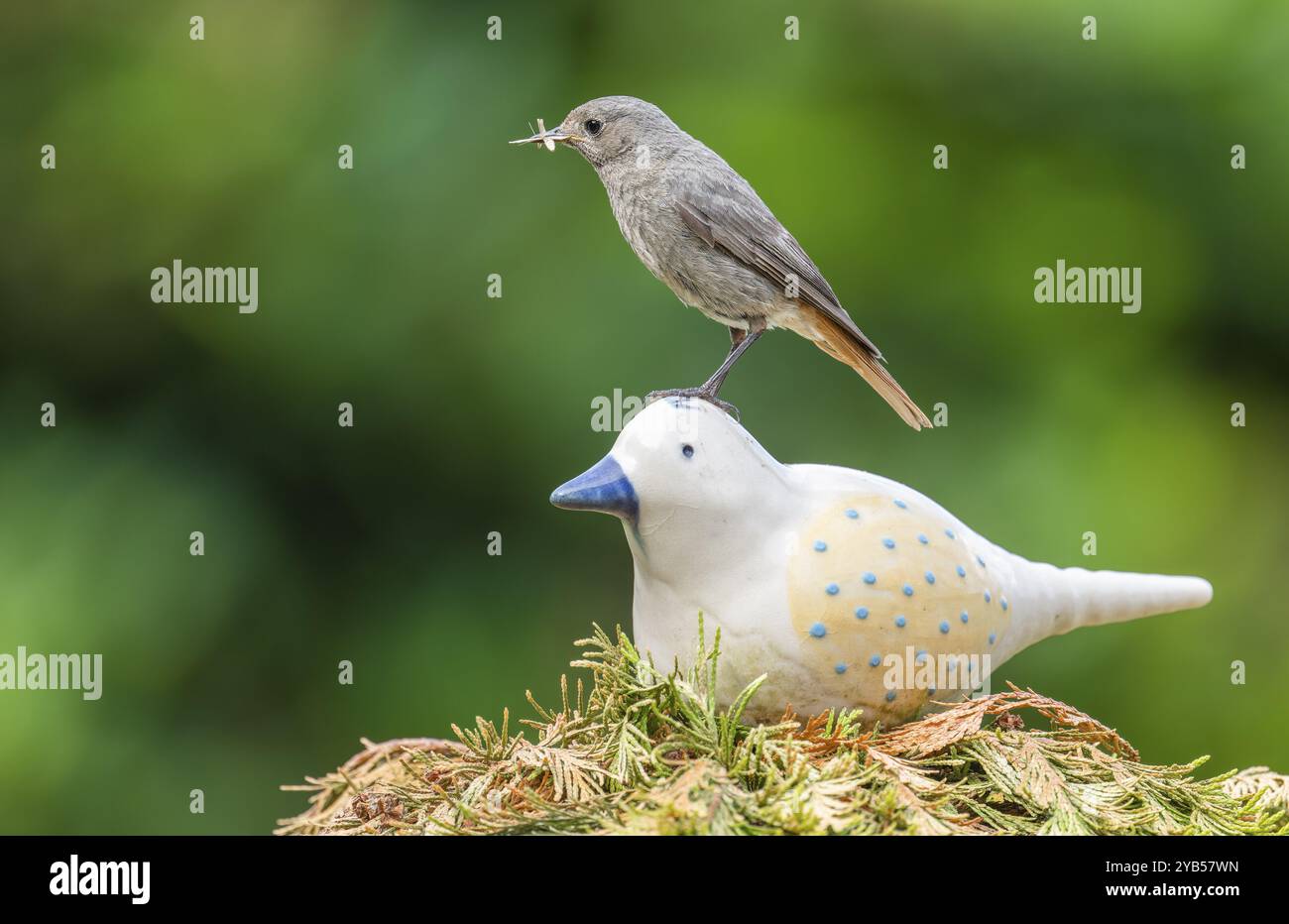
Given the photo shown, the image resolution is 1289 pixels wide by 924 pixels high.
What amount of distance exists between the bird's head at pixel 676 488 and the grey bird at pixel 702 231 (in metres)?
0.21

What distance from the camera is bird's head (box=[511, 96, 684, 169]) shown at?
88.0 inches

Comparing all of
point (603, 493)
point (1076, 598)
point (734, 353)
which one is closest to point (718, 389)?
point (734, 353)

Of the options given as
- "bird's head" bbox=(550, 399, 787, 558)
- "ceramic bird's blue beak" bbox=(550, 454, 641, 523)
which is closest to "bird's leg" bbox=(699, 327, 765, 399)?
"bird's head" bbox=(550, 399, 787, 558)

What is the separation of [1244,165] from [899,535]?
2142 millimetres

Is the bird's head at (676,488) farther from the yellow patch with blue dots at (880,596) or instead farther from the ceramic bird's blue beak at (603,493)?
the yellow patch with blue dots at (880,596)

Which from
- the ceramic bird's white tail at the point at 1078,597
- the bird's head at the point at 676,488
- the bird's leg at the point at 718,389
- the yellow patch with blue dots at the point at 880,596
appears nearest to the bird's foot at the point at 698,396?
the bird's leg at the point at 718,389

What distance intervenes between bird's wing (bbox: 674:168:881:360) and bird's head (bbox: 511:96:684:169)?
10 centimetres

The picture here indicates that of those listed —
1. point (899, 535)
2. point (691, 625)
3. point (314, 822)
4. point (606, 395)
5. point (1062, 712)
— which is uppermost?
point (606, 395)

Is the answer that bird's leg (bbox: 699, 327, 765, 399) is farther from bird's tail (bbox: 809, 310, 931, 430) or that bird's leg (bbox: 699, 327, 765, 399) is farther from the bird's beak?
the bird's beak

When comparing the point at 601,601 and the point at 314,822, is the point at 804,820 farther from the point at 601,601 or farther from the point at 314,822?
the point at 601,601

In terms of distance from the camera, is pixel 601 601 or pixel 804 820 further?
pixel 601 601

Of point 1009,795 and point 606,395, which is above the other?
point 606,395

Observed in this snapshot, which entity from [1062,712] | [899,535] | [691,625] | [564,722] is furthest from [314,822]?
[1062,712]

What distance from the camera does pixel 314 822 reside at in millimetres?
2049
